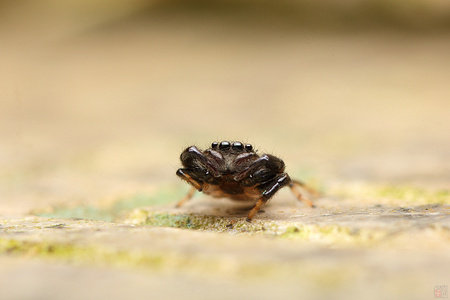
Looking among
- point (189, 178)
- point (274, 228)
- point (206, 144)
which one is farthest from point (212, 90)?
point (274, 228)

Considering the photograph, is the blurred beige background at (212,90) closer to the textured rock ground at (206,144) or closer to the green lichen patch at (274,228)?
the textured rock ground at (206,144)

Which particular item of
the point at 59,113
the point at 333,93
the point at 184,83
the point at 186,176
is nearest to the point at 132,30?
the point at 184,83

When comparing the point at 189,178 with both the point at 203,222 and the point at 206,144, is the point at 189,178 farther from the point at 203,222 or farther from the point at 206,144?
the point at 206,144

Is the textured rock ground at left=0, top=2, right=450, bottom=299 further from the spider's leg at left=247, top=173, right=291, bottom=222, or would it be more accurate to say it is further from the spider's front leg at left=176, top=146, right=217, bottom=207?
the spider's front leg at left=176, top=146, right=217, bottom=207

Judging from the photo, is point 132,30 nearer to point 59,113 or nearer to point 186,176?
point 59,113

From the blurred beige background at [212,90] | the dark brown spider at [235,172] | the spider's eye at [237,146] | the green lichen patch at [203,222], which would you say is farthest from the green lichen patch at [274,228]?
the blurred beige background at [212,90]
